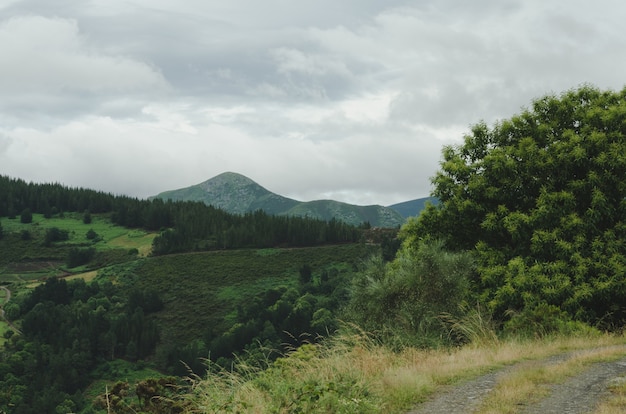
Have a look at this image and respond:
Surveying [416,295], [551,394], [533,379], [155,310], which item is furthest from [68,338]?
[551,394]

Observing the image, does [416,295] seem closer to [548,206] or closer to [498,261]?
[498,261]

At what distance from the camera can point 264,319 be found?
472 ft

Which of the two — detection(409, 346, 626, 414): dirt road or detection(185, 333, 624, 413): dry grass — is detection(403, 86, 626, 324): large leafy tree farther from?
detection(409, 346, 626, 414): dirt road

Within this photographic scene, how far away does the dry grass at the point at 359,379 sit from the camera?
800 centimetres

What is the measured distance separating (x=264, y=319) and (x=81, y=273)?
255 ft

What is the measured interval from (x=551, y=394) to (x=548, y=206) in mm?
13311

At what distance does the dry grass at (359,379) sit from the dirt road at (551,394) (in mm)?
243

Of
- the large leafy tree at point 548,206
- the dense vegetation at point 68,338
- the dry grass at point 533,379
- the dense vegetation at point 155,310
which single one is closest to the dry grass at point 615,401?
the dry grass at point 533,379

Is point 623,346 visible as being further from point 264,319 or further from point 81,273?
point 81,273

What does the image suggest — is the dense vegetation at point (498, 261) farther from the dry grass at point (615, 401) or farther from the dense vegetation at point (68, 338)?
the dense vegetation at point (68, 338)

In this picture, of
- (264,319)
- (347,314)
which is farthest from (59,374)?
(347,314)

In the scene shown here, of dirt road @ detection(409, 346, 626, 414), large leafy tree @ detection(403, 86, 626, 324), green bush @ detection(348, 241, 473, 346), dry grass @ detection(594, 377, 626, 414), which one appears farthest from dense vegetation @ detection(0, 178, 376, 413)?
dry grass @ detection(594, 377, 626, 414)

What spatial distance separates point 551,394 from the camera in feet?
30.0

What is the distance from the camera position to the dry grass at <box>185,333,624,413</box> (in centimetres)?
800
